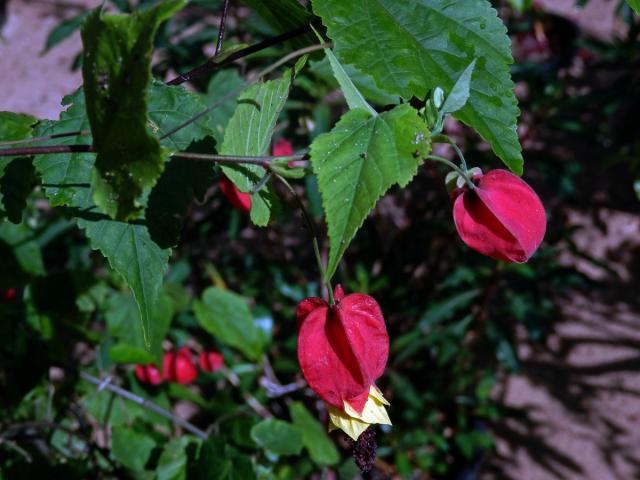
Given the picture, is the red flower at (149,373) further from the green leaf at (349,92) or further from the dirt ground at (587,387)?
the green leaf at (349,92)

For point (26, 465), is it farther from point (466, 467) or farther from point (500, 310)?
point (500, 310)

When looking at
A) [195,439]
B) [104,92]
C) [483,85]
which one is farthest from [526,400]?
[104,92]

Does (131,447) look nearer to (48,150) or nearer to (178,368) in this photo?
(178,368)

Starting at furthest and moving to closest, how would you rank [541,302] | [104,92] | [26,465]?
[541,302] → [26,465] → [104,92]

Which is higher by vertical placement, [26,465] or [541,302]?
[26,465]

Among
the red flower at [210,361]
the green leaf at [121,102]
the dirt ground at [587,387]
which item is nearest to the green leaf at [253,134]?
the green leaf at [121,102]

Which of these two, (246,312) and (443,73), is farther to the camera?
(246,312)

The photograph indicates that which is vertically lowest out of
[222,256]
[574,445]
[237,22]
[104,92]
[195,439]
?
[574,445]

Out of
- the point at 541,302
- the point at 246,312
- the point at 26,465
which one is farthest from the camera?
the point at 541,302
